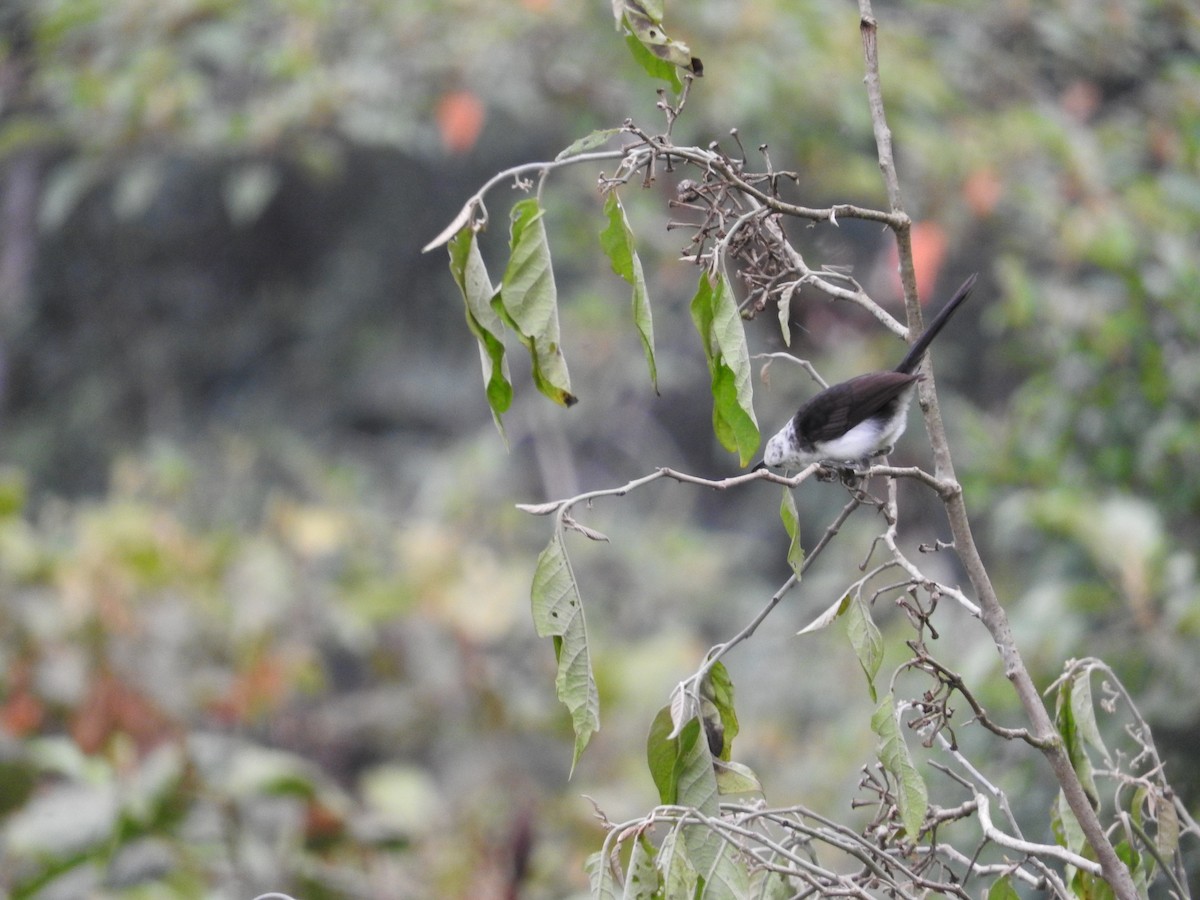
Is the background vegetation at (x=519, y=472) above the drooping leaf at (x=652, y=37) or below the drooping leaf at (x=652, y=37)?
above

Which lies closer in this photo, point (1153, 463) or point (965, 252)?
point (1153, 463)

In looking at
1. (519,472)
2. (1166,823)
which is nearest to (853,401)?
(1166,823)

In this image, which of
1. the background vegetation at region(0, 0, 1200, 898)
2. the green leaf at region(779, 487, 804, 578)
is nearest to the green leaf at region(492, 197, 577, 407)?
the green leaf at region(779, 487, 804, 578)

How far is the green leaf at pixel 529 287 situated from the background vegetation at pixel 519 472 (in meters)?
1.95

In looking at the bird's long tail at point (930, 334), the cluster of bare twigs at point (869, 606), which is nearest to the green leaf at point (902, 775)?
the cluster of bare twigs at point (869, 606)

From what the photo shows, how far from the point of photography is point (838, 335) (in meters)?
5.96

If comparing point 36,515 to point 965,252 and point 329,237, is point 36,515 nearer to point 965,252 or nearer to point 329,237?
point 329,237

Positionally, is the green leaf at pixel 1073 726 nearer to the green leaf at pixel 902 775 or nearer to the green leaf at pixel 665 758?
the green leaf at pixel 902 775

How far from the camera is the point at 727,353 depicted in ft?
A: 3.73

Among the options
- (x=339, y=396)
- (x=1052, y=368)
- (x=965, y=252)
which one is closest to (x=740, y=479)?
(x=1052, y=368)

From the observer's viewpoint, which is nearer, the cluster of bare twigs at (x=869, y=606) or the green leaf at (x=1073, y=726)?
the cluster of bare twigs at (x=869, y=606)

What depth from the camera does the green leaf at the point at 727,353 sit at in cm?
114

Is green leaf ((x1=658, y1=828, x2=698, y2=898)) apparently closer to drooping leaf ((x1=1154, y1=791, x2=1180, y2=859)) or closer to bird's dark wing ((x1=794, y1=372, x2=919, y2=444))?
drooping leaf ((x1=1154, y1=791, x2=1180, y2=859))

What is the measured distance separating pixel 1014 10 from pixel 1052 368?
2.85 metres
